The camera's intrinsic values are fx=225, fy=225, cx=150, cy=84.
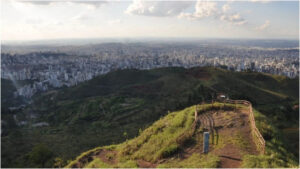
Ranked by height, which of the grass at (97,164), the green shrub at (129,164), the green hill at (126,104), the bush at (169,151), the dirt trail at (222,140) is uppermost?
the dirt trail at (222,140)

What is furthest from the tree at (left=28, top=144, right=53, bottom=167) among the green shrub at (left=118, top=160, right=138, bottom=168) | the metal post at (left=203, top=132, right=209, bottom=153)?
the metal post at (left=203, top=132, right=209, bottom=153)

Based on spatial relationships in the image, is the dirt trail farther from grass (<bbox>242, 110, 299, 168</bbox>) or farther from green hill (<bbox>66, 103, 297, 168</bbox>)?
grass (<bbox>242, 110, 299, 168</bbox>)

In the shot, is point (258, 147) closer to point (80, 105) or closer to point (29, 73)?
point (80, 105)

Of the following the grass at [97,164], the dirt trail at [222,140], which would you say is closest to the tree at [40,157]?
the dirt trail at [222,140]

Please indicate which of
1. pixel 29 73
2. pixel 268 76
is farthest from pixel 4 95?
pixel 268 76

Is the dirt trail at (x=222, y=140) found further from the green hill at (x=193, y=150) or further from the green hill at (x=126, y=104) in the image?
the green hill at (x=126, y=104)

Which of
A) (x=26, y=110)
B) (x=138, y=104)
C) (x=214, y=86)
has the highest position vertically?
(x=214, y=86)

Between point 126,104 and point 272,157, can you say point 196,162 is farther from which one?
point 126,104

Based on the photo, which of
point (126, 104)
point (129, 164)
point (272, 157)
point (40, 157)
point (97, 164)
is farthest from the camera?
point (126, 104)

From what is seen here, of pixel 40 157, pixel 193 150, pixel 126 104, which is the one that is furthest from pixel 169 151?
pixel 126 104
